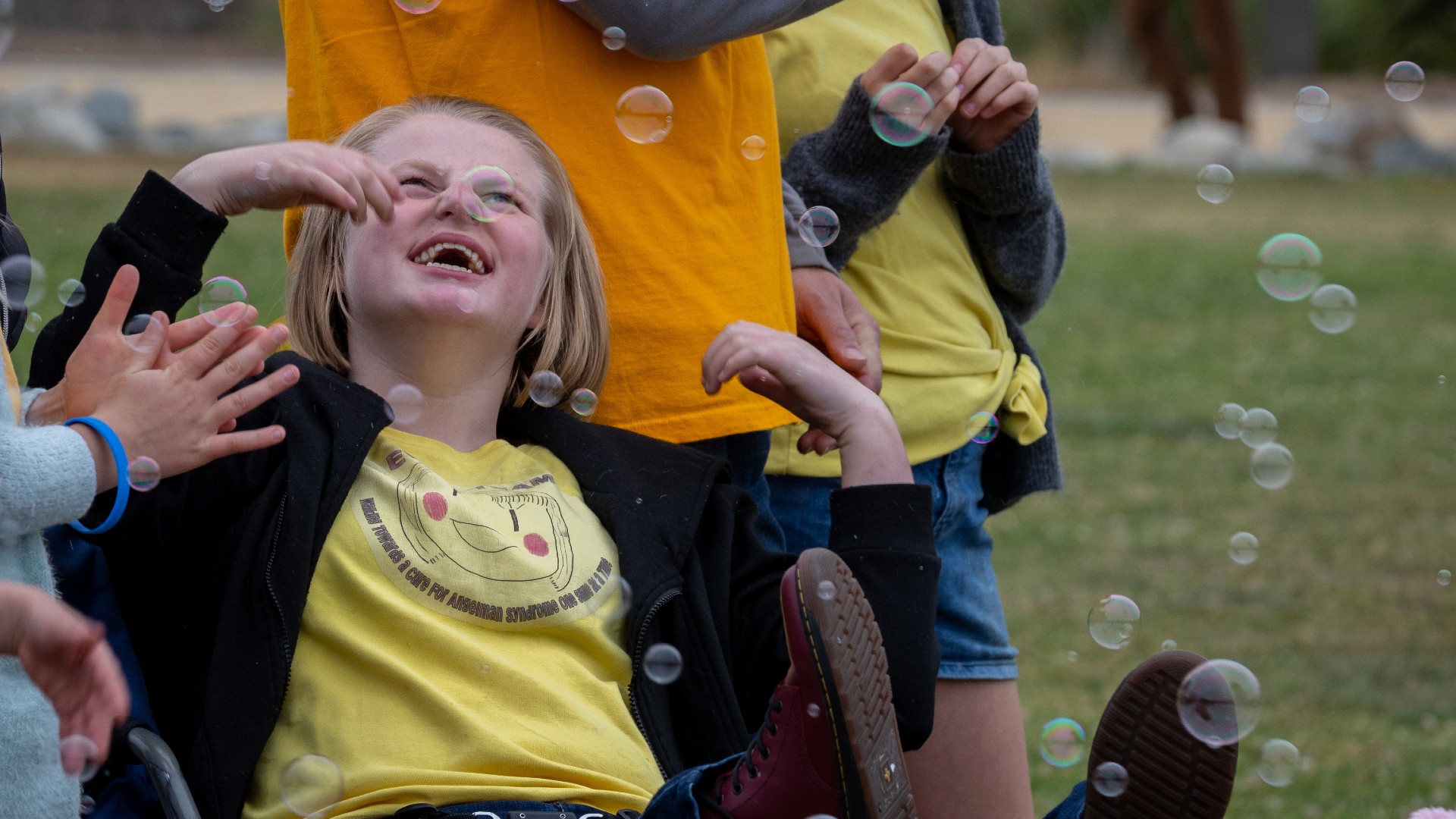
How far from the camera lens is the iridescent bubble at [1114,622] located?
2295 millimetres

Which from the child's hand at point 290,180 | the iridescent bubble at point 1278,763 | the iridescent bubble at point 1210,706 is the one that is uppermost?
the child's hand at point 290,180

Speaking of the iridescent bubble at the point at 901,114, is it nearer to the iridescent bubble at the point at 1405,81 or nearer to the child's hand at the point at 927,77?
the child's hand at the point at 927,77

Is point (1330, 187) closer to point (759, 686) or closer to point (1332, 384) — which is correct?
point (1332, 384)

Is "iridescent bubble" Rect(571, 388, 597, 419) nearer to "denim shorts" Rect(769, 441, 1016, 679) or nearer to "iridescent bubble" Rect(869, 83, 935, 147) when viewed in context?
"denim shorts" Rect(769, 441, 1016, 679)

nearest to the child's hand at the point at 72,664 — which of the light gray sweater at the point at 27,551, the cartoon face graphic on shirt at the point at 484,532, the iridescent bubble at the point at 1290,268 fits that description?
the light gray sweater at the point at 27,551

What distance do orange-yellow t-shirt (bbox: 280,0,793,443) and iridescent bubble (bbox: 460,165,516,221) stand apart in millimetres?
110

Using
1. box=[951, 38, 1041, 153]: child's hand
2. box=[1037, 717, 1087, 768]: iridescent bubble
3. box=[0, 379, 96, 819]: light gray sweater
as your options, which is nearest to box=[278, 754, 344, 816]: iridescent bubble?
box=[0, 379, 96, 819]: light gray sweater

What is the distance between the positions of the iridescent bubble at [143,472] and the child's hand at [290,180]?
0.31 meters

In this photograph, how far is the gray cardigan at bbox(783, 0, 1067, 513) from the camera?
218cm

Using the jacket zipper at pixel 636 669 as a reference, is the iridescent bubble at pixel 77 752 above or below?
above

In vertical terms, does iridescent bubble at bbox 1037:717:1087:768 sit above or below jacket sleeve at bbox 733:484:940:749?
below

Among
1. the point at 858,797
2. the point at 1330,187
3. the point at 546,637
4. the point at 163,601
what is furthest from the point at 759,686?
the point at 1330,187

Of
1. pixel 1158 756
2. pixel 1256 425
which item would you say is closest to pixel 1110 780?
pixel 1158 756

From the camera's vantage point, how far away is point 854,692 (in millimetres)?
1589
